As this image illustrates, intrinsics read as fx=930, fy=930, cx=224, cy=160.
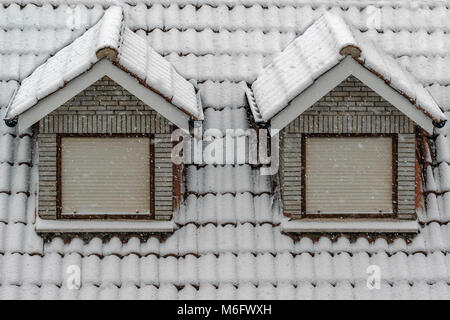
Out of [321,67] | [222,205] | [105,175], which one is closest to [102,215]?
[105,175]

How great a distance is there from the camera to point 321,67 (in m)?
10.1

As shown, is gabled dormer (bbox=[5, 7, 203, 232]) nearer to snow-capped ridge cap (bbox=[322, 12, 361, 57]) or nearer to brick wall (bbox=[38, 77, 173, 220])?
brick wall (bbox=[38, 77, 173, 220])

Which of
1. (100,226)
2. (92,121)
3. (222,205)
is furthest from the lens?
(222,205)

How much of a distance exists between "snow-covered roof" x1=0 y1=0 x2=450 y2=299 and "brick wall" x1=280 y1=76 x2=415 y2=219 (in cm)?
38

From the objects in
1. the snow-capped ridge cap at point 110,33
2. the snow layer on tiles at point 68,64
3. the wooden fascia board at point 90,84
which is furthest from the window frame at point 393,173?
the snow layer on tiles at point 68,64

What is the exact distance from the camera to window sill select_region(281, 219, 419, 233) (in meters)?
10.6

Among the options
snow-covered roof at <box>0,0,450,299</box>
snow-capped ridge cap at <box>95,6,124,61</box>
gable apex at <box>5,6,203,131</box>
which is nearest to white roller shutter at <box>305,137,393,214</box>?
snow-covered roof at <box>0,0,450,299</box>

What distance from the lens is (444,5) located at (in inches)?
483

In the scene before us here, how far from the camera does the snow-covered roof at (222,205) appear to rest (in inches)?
405

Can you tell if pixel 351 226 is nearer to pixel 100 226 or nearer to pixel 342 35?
pixel 342 35

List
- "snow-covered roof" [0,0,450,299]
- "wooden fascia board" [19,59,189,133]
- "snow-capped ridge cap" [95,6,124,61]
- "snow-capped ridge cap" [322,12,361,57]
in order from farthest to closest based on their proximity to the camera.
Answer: "snow-covered roof" [0,0,450,299], "wooden fascia board" [19,59,189,133], "snow-capped ridge cap" [322,12,361,57], "snow-capped ridge cap" [95,6,124,61]

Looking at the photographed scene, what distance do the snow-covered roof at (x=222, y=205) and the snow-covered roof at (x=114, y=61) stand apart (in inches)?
22.6

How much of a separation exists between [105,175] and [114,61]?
4.39 ft
